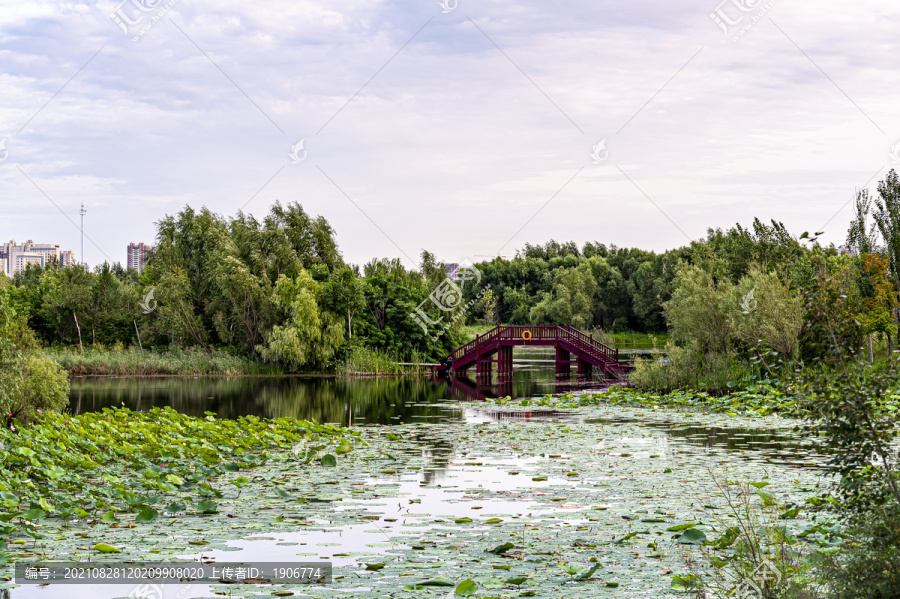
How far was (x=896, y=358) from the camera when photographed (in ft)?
16.0

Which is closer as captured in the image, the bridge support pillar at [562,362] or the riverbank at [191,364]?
the bridge support pillar at [562,362]

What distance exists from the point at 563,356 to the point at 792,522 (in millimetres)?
29148

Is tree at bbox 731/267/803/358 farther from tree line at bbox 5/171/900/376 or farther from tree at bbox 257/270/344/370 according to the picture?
tree at bbox 257/270/344/370

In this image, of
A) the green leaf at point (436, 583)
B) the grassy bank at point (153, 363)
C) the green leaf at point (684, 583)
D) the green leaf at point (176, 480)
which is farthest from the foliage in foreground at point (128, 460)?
the grassy bank at point (153, 363)

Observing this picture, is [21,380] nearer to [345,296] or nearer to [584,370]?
[584,370]

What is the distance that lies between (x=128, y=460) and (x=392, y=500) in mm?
4119

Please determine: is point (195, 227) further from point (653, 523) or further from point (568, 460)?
point (653, 523)

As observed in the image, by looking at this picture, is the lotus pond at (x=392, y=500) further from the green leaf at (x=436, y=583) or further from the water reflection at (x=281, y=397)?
the water reflection at (x=281, y=397)

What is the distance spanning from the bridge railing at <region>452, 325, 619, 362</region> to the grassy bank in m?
9.66

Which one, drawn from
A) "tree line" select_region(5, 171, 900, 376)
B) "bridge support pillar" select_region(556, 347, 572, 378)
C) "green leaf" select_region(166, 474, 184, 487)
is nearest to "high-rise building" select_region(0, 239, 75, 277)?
"tree line" select_region(5, 171, 900, 376)

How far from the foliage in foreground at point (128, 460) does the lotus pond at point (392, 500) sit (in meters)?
0.03

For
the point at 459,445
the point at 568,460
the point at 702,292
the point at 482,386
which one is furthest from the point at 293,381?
the point at 568,460

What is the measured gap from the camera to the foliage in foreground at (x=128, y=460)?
8117mm

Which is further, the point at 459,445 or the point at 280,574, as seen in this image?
the point at 459,445
